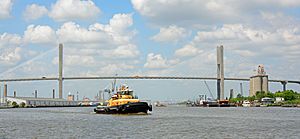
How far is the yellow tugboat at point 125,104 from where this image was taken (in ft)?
293

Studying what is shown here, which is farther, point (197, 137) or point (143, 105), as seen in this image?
point (143, 105)

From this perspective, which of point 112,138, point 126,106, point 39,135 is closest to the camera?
point 112,138

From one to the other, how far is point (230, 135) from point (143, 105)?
4237 cm

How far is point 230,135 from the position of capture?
4891 centimetres

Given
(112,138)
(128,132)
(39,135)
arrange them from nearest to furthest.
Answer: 1. (112,138)
2. (39,135)
3. (128,132)

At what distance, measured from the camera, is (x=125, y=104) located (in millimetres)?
89875

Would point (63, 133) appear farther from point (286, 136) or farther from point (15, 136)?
point (286, 136)

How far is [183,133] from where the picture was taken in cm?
5128

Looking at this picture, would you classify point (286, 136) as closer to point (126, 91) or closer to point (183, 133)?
point (183, 133)

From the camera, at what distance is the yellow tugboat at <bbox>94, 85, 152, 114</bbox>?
89.4 meters

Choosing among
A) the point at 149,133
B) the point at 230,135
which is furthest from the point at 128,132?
the point at 230,135

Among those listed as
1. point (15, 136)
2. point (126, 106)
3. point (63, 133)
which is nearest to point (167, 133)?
point (63, 133)

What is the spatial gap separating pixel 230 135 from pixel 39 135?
17312mm

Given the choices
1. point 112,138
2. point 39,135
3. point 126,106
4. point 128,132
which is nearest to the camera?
point 112,138
